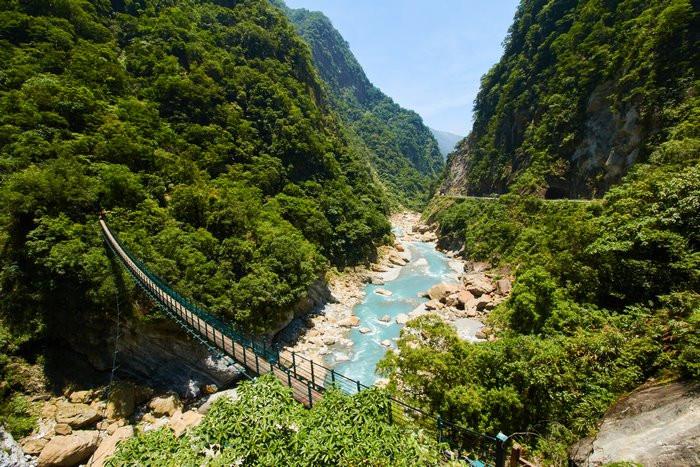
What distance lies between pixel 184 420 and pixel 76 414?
4737 mm

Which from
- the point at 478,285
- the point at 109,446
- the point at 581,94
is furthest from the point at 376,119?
the point at 109,446

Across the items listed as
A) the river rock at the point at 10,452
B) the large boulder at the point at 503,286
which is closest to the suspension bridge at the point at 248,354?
the river rock at the point at 10,452

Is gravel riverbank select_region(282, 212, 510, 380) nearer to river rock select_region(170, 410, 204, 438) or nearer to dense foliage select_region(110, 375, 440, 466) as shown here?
river rock select_region(170, 410, 204, 438)

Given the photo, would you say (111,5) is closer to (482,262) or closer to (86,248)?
(86,248)

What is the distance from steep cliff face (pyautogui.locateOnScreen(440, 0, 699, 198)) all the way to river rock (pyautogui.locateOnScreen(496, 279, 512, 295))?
38.9 feet

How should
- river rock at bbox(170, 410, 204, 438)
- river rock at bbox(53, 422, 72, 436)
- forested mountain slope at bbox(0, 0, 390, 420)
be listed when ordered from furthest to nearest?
forested mountain slope at bbox(0, 0, 390, 420)
river rock at bbox(170, 410, 204, 438)
river rock at bbox(53, 422, 72, 436)

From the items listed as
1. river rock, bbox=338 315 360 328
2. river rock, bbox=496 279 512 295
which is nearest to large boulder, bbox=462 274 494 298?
river rock, bbox=496 279 512 295

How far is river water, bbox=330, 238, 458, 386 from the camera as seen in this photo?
18312 millimetres

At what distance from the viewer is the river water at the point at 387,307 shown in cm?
1831

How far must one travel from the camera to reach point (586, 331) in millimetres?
9797

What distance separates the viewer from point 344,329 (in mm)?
22328

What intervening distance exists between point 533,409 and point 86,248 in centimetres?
1940

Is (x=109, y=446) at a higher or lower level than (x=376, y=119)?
lower

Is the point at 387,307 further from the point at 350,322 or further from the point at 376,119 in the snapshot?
the point at 376,119
